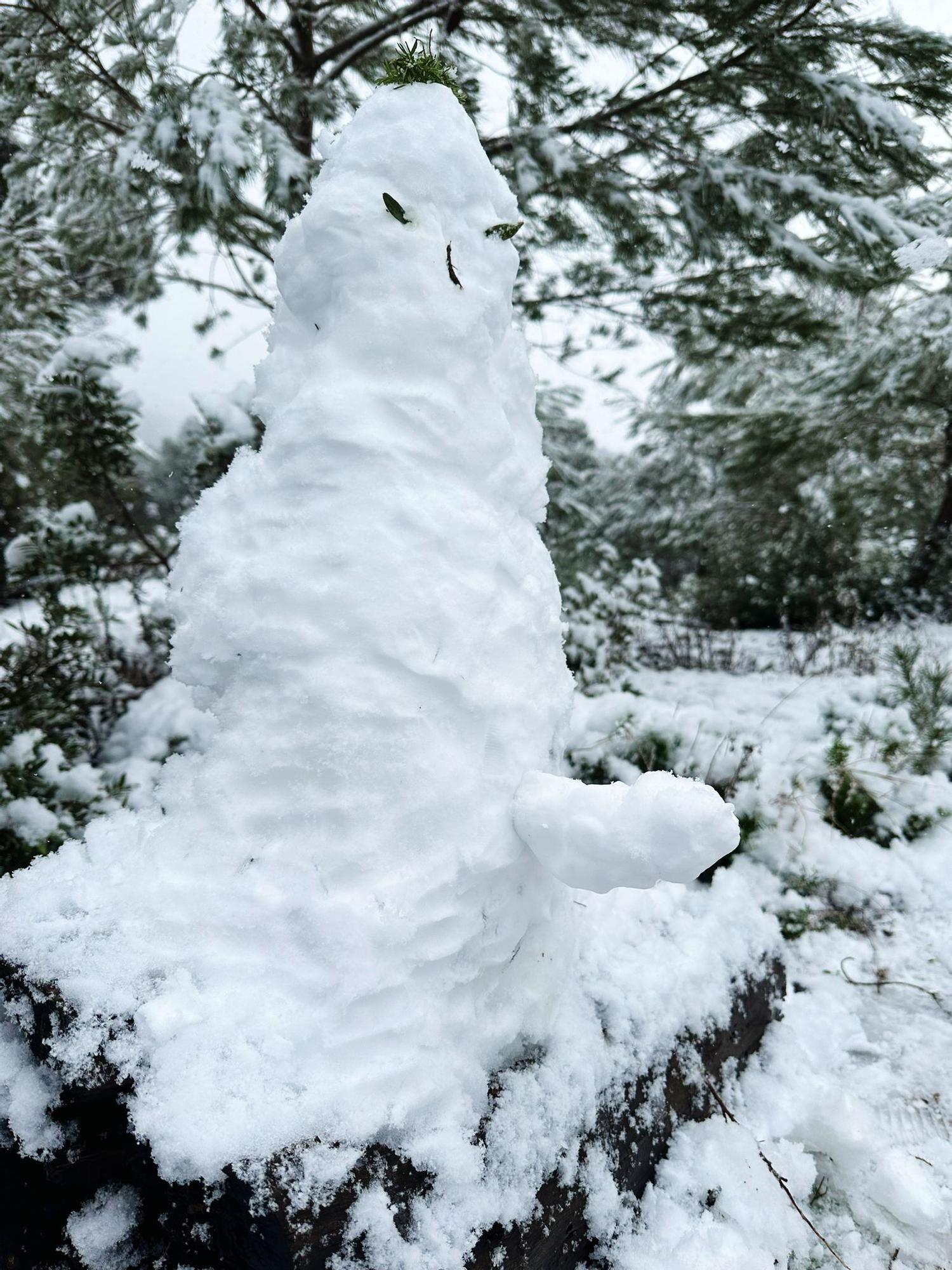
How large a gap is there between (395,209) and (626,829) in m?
1.24

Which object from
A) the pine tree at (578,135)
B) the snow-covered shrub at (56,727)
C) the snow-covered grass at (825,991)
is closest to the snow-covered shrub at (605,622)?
Result: the snow-covered grass at (825,991)

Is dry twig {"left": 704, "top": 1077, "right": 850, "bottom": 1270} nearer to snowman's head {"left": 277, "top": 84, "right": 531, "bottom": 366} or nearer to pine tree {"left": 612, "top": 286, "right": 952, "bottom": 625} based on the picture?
snowman's head {"left": 277, "top": 84, "right": 531, "bottom": 366}

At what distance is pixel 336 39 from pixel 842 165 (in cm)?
332

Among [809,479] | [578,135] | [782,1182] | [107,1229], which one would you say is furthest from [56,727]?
[809,479]

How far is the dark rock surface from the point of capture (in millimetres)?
888

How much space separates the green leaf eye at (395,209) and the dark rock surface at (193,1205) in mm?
1505

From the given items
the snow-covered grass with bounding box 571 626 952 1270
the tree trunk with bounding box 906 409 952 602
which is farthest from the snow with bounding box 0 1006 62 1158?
the tree trunk with bounding box 906 409 952 602

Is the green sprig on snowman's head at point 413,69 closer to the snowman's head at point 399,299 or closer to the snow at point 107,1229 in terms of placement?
the snowman's head at point 399,299

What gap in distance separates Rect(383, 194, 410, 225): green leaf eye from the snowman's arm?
114cm

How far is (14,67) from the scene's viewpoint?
2947mm

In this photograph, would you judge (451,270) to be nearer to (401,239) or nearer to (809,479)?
(401,239)

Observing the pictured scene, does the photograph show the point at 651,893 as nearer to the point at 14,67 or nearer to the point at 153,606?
the point at 153,606

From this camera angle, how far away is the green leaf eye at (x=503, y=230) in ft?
4.44

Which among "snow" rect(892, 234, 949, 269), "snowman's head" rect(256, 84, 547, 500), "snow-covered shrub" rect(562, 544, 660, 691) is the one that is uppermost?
"snow" rect(892, 234, 949, 269)
